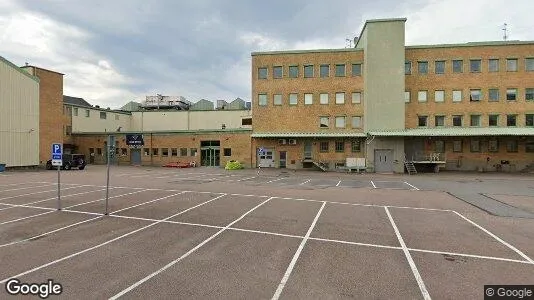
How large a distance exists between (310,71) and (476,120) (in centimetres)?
2160

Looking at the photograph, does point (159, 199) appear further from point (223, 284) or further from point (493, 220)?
point (493, 220)

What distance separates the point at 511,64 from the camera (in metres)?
37.7

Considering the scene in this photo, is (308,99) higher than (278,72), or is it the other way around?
(278,72)

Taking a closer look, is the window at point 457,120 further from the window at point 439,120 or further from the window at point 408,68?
the window at point 408,68

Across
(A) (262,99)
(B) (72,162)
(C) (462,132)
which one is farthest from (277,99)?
(B) (72,162)

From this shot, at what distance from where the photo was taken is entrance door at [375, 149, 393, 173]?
37.8m

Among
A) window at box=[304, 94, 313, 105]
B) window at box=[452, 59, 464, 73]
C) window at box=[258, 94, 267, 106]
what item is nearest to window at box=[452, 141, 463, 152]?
→ window at box=[452, 59, 464, 73]

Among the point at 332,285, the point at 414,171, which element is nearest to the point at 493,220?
the point at 332,285

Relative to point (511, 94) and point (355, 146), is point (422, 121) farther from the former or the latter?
point (511, 94)

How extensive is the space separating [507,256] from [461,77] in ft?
122

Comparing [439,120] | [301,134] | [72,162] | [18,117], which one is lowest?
[72,162]

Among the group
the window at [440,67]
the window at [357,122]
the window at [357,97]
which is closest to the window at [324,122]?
the window at [357,122]

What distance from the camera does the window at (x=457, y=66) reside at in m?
38.4

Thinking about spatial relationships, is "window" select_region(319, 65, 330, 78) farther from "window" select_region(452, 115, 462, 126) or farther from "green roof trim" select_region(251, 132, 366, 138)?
"window" select_region(452, 115, 462, 126)
